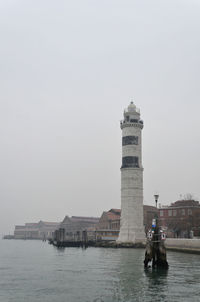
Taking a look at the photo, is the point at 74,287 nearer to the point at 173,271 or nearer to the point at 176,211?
the point at 173,271

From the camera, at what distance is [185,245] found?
5697cm

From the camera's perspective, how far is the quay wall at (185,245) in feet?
174

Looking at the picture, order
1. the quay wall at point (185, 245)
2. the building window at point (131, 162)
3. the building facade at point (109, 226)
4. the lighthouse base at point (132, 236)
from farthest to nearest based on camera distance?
the building facade at point (109, 226), the building window at point (131, 162), the lighthouse base at point (132, 236), the quay wall at point (185, 245)

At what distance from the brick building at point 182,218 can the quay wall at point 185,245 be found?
1477 centimetres

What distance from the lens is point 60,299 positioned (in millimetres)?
20438

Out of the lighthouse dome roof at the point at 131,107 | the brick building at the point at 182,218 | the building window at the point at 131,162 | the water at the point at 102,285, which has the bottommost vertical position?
the water at the point at 102,285

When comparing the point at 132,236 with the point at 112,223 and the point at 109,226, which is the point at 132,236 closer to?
the point at 112,223

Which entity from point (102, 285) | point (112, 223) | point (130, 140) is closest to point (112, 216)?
point (112, 223)

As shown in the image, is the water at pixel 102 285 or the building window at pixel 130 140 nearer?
the water at pixel 102 285

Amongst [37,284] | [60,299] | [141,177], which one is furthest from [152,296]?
[141,177]

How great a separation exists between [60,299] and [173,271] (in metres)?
14.0

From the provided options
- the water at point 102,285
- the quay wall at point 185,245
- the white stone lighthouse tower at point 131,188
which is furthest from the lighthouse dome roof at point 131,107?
the water at point 102,285

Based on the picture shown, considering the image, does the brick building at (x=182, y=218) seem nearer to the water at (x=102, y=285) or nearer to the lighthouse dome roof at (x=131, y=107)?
the lighthouse dome roof at (x=131, y=107)

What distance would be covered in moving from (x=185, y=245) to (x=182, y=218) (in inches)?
1249
